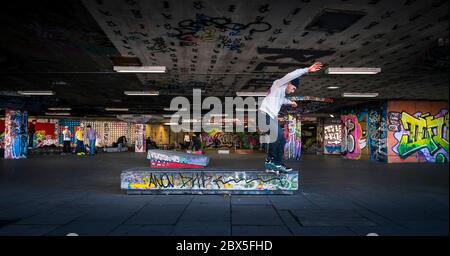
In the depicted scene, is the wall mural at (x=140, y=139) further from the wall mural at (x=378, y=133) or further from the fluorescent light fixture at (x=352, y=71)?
the fluorescent light fixture at (x=352, y=71)

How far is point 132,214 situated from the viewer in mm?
5145

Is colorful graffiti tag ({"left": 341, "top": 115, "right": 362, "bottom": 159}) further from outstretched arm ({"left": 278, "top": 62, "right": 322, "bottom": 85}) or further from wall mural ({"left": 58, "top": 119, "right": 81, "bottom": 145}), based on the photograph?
wall mural ({"left": 58, "top": 119, "right": 81, "bottom": 145})

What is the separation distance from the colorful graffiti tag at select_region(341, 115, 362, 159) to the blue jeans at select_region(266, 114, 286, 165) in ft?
55.1

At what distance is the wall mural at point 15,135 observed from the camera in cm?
2058

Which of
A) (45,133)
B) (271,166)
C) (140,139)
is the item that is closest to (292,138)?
(271,166)

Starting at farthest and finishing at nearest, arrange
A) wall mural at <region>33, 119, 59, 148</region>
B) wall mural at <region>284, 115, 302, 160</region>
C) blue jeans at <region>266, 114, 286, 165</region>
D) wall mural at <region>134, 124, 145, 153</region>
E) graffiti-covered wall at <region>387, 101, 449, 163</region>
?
1. wall mural at <region>33, 119, 59, 148</region>
2. wall mural at <region>134, 124, 145, 153</region>
3. wall mural at <region>284, 115, 302, 160</region>
4. graffiti-covered wall at <region>387, 101, 449, 163</region>
5. blue jeans at <region>266, 114, 286, 165</region>

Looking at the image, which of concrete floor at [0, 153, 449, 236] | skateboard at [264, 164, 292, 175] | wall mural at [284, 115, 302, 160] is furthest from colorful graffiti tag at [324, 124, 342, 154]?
skateboard at [264, 164, 292, 175]

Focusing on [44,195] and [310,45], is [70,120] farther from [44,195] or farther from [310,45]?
[310,45]

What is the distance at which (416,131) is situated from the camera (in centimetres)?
1855

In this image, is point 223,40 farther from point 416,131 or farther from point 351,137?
point 351,137

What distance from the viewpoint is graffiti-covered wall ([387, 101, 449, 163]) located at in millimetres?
18500

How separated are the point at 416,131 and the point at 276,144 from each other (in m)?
15.6

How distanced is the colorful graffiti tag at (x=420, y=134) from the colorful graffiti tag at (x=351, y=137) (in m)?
3.27
